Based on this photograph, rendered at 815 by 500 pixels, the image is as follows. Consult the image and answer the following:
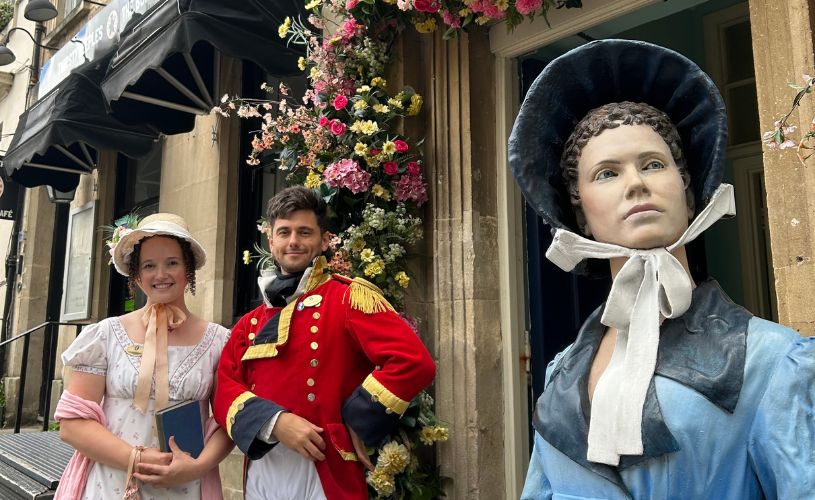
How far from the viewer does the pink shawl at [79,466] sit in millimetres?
2172

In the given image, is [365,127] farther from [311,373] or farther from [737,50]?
[737,50]

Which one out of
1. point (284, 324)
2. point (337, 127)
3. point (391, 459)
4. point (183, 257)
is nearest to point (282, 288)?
point (284, 324)

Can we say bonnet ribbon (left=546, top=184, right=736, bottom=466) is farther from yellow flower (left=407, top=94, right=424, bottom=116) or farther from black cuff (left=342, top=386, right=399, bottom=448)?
yellow flower (left=407, top=94, right=424, bottom=116)

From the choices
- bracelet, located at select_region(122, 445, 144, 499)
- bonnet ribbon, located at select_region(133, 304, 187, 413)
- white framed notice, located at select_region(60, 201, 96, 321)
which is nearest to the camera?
bracelet, located at select_region(122, 445, 144, 499)

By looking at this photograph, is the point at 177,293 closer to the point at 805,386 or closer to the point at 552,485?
the point at 552,485

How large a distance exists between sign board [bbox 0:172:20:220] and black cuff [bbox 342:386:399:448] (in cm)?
881

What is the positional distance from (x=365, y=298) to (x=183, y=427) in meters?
0.77

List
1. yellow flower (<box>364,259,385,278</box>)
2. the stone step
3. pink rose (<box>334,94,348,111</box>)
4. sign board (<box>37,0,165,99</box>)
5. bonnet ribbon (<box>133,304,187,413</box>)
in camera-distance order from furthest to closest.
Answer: sign board (<box>37,0,165,99</box>), the stone step, pink rose (<box>334,94,348,111</box>), yellow flower (<box>364,259,385,278</box>), bonnet ribbon (<box>133,304,187,413</box>)

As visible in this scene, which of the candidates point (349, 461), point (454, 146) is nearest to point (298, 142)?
point (454, 146)

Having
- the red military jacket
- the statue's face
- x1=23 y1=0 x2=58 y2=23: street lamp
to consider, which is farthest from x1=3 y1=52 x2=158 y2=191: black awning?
the statue's face

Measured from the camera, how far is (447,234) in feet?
11.3

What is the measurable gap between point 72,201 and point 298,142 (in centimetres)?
595

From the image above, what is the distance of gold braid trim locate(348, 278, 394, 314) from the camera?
2330 mm

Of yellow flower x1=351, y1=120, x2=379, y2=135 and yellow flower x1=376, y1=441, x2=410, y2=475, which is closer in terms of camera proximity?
yellow flower x1=376, y1=441, x2=410, y2=475
